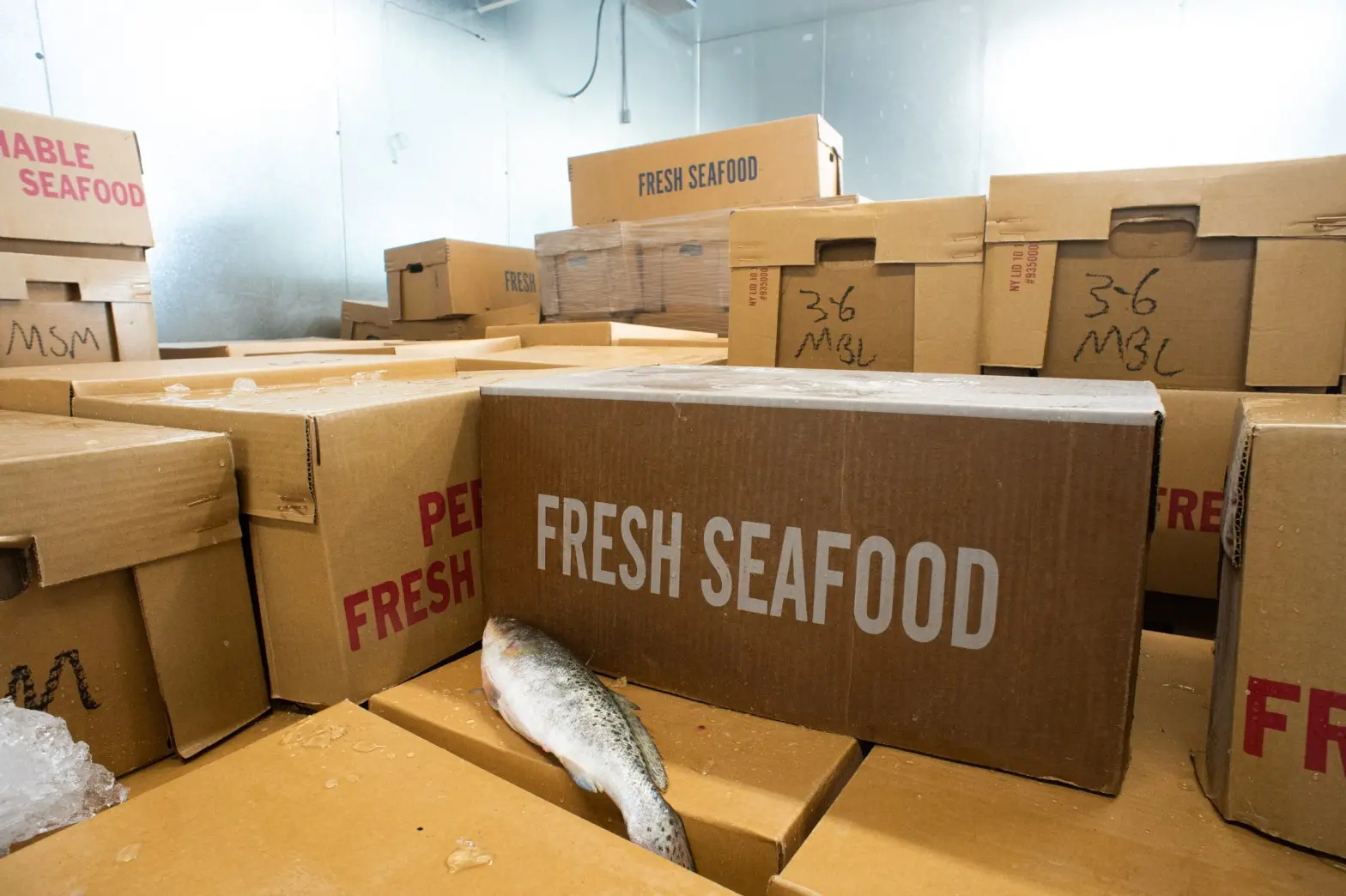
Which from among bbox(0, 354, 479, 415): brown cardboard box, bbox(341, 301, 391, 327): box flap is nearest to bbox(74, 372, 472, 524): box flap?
bbox(0, 354, 479, 415): brown cardboard box

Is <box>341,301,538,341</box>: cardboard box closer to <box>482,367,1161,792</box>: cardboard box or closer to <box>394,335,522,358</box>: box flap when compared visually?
<box>394,335,522,358</box>: box flap

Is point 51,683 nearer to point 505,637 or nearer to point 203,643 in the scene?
point 203,643

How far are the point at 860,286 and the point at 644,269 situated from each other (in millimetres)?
1171

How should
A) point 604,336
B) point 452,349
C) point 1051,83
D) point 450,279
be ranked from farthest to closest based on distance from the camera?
point 1051,83, point 450,279, point 604,336, point 452,349

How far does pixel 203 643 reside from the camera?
0.70 meters

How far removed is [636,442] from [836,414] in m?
0.21

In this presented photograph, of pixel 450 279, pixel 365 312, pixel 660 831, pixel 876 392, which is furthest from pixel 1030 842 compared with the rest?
pixel 365 312

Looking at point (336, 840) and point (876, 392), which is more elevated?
point (876, 392)

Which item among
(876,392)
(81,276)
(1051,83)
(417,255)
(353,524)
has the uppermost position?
(1051,83)

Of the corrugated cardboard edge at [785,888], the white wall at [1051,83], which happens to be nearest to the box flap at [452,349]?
the corrugated cardboard edge at [785,888]

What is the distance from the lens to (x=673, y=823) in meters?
0.56

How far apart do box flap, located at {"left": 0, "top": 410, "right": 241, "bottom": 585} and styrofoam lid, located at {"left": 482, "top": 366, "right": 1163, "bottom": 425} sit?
0.96ft

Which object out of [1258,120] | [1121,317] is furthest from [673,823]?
[1258,120]

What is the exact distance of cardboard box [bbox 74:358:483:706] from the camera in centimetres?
70
